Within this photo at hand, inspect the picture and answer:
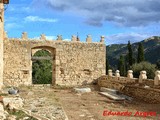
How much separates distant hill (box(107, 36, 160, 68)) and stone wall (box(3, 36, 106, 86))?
48293 mm

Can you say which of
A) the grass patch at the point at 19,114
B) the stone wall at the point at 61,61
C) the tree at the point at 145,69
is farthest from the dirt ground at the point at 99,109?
the tree at the point at 145,69

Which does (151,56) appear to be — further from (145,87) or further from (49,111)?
(49,111)

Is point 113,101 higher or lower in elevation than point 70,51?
lower

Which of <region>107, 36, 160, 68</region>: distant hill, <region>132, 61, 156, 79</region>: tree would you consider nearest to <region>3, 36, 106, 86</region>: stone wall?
<region>132, 61, 156, 79</region>: tree

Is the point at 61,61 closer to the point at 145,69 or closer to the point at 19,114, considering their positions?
the point at 19,114

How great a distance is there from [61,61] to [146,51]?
6620 centimetres

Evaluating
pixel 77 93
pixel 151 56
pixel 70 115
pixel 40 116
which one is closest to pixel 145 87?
pixel 77 93

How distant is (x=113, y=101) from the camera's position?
12820 millimetres

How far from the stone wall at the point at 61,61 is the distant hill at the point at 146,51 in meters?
48.3

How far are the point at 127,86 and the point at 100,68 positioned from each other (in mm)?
4615

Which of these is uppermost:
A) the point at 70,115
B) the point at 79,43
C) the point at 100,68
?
the point at 79,43

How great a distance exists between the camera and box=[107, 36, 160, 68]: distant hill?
70.5 m

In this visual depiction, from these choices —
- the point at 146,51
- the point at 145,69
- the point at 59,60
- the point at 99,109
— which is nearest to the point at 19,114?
the point at 99,109

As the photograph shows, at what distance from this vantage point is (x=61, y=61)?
19156 millimetres
